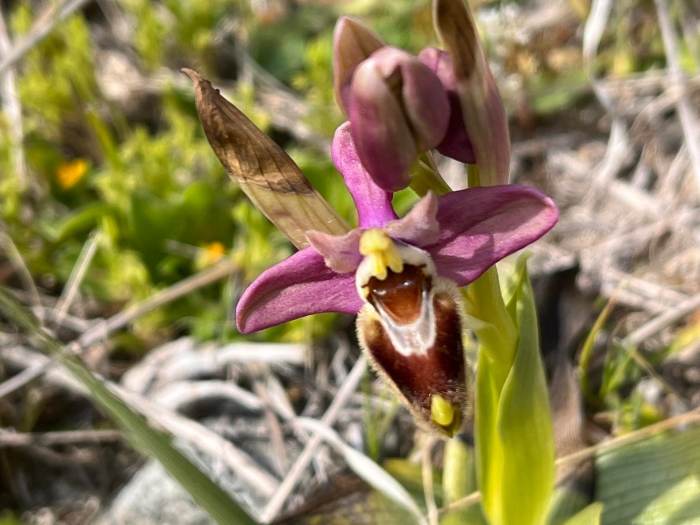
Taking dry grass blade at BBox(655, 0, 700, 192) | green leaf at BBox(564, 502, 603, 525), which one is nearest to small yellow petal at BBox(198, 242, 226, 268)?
green leaf at BBox(564, 502, 603, 525)

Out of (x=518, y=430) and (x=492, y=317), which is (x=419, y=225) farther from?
(x=518, y=430)

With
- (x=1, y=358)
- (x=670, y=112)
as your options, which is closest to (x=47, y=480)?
(x=1, y=358)

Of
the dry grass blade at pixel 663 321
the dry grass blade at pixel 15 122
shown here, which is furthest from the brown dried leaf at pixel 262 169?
the dry grass blade at pixel 15 122

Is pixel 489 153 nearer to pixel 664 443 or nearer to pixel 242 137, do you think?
pixel 242 137

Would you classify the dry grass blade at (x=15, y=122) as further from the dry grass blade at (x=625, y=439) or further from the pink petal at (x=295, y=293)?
the dry grass blade at (x=625, y=439)

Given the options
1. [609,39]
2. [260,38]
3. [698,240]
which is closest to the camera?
[698,240]

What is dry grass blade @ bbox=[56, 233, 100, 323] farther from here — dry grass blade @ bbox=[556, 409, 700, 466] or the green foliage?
dry grass blade @ bbox=[556, 409, 700, 466]
